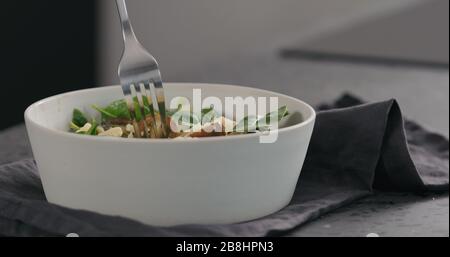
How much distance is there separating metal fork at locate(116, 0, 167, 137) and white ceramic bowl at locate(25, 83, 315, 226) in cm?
13

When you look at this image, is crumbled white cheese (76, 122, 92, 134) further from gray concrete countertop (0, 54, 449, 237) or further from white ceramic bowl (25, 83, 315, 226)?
gray concrete countertop (0, 54, 449, 237)

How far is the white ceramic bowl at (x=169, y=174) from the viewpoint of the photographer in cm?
76

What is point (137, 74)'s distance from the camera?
931 mm

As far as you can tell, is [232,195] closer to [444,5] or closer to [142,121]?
[142,121]

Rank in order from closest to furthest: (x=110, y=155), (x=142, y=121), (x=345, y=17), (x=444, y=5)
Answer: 1. (x=110, y=155)
2. (x=142, y=121)
3. (x=444, y=5)
4. (x=345, y=17)

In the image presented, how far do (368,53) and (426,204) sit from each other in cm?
164

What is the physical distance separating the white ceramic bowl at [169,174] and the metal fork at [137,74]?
5.0 inches

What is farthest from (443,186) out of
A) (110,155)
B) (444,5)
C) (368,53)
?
(444,5)

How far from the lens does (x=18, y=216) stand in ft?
2.67

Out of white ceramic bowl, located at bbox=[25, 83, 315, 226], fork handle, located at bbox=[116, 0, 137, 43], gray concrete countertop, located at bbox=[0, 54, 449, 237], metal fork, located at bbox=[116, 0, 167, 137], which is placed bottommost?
gray concrete countertop, located at bbox=[0, 54, 449, 237]

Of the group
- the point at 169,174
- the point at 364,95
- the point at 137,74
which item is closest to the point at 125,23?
the point at 137,74

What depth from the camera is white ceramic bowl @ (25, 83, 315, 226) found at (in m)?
0.76

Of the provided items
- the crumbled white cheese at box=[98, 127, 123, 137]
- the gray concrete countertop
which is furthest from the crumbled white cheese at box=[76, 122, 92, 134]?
the gray concrete countertop

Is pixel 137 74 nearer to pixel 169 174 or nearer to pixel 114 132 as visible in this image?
pixel 114 132
